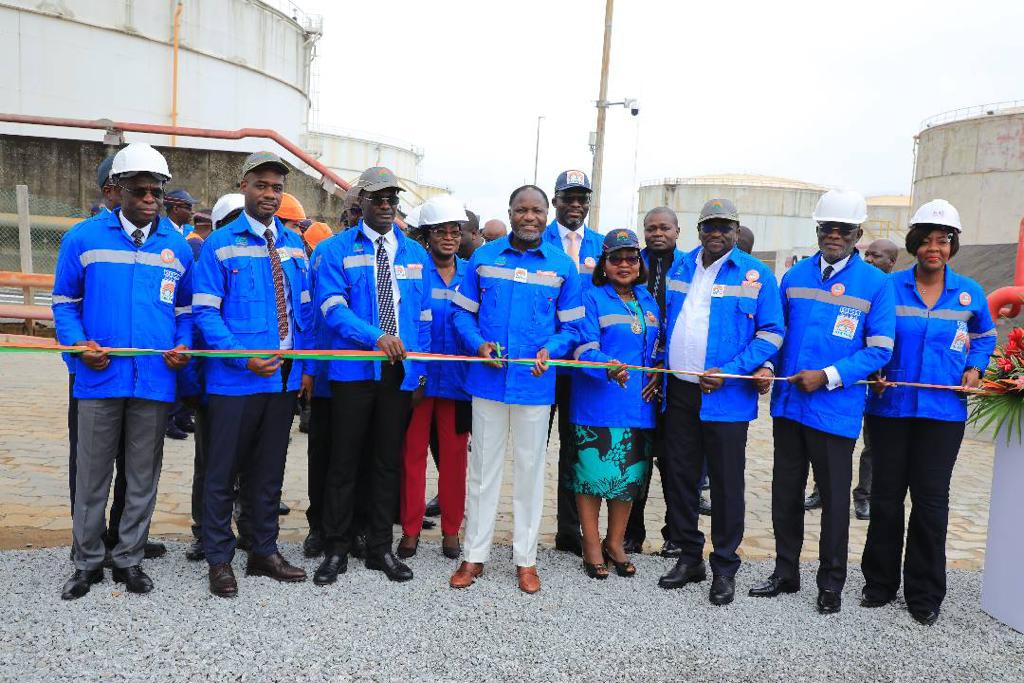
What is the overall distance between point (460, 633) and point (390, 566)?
902 mm

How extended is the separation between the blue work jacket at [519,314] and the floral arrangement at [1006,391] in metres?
2.38

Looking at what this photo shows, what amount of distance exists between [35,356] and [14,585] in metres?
10.9

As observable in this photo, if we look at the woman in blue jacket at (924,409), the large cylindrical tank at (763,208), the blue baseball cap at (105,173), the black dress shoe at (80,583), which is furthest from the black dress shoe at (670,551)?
the large cylindrical tank at (763,208)

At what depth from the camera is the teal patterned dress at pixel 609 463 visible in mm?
4969

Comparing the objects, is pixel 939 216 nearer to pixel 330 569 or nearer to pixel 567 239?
pixel 567 239

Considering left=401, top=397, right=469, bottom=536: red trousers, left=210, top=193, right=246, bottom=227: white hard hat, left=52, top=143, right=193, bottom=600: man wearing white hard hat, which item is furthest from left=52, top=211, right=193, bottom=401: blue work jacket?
left=401, top=397, right=469, bottom=536: red trousers

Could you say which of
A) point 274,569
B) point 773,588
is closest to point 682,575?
point 773,588

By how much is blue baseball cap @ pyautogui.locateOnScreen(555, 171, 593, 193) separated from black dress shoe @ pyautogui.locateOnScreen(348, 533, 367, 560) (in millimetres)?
2581

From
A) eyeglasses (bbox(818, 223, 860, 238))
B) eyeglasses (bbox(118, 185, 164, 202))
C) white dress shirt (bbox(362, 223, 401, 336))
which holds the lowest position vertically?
white dress shirt (bbox(362, 223, 401, 336))

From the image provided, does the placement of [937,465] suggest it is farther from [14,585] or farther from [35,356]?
[35,356]

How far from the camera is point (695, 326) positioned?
16.0 ft

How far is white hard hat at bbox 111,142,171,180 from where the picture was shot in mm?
4211

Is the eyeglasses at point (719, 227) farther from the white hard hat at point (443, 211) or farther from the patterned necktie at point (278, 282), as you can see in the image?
the patterned necktie at point (278, 282)

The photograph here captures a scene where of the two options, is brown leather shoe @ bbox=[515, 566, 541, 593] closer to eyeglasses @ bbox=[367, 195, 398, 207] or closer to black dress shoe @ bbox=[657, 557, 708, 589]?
black dress shoe @ bbox=[657, 557, 708, 589]
